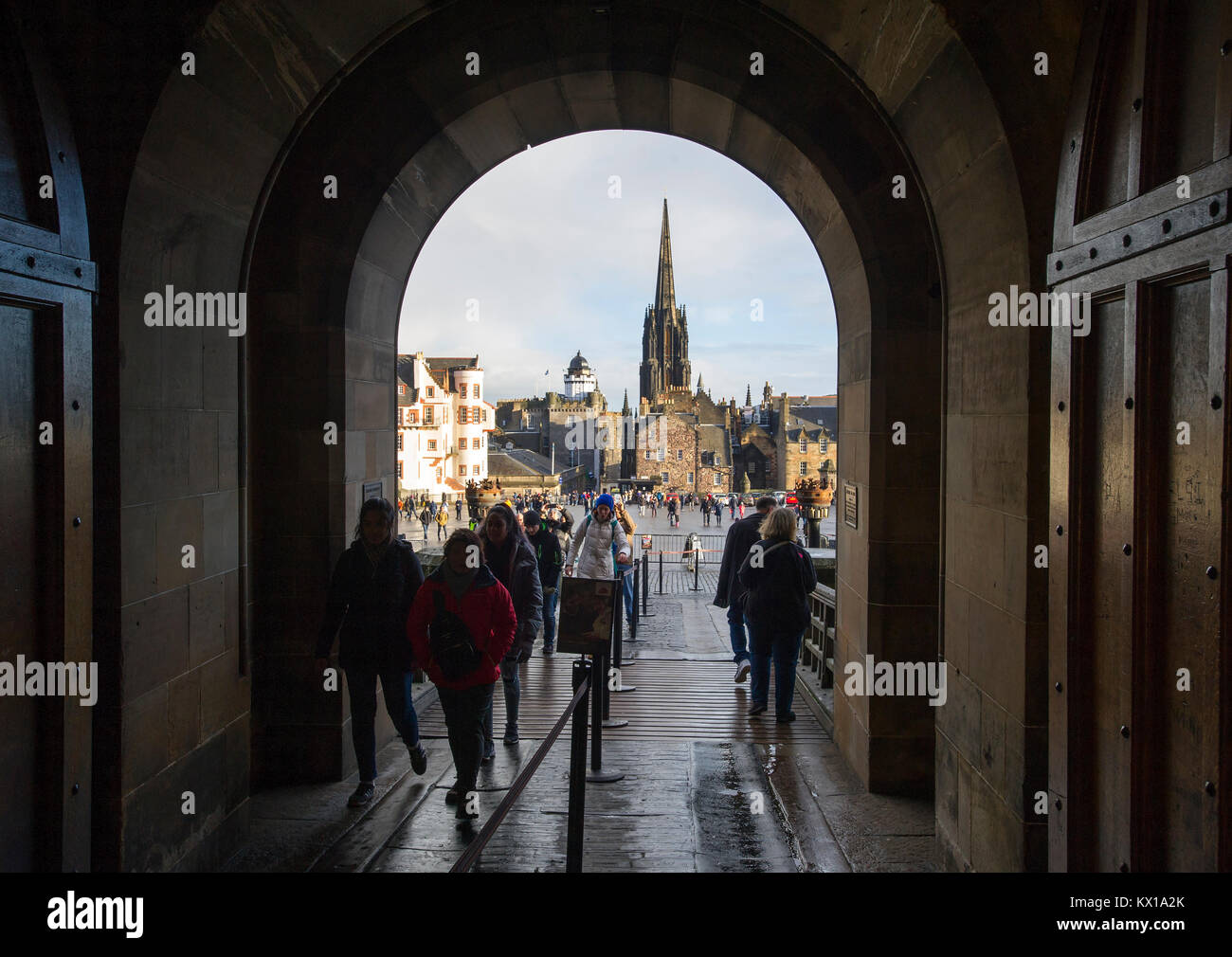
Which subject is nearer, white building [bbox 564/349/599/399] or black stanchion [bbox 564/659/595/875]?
black stanchion [bbox 564/659/595/875]

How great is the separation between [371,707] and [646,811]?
6.07ft

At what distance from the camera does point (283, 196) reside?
587cm

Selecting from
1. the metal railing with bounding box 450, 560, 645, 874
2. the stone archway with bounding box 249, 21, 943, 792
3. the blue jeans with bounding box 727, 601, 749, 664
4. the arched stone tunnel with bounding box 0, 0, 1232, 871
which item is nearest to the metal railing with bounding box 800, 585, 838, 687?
the blue jeans with bounding box 727, 601, 749, 664

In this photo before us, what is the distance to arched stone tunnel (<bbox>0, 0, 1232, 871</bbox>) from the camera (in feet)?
9.40

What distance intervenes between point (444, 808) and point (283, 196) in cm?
409

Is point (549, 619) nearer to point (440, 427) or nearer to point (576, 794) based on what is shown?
point (576, 794)

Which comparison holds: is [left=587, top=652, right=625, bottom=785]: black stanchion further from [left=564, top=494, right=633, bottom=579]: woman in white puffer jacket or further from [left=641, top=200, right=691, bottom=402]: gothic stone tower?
[left=641, top=200, right=691, bottom=402]: gothic stone tower

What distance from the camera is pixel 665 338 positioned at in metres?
105

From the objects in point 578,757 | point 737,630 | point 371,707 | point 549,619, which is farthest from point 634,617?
point 578,757

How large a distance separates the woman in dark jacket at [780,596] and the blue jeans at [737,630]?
2.05ft

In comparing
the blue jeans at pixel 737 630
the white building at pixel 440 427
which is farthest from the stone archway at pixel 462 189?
the white building at pixel 440 427

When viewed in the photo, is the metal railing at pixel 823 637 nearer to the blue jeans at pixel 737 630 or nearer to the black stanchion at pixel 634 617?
the blue jeans at pixel 737 630
